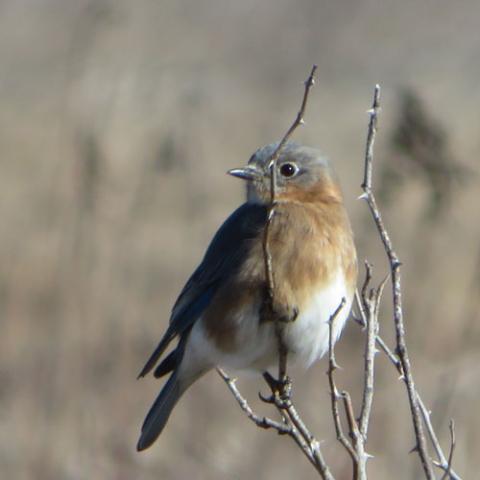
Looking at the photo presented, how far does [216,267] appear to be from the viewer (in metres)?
6.05

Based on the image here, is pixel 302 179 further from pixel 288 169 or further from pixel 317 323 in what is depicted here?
pixel 317 323

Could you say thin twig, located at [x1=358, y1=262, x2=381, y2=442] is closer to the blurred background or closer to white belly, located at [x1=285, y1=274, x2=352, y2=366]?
the blurred background

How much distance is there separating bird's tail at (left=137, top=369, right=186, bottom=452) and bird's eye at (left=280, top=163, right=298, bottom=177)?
96cm

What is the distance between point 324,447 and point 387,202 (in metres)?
2.66

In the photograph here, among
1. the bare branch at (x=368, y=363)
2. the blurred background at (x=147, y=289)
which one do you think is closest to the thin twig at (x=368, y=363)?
the bare branch at (x=368, y=363)

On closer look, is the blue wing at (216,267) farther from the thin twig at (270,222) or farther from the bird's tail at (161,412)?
the thin twig at (270,222)

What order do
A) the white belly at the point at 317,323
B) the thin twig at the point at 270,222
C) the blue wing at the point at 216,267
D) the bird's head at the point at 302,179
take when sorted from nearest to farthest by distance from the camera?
the thin twig at the point at 270,222 < the white belly at the point at 317,323 < the blue wing at the point at 216,267 < the bird's head at the point at 302,179

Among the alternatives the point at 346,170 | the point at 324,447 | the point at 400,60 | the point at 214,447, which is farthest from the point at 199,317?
the point at 400,60

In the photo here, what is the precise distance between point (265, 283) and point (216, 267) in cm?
47

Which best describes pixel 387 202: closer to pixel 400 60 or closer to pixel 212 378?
pixel 212 378

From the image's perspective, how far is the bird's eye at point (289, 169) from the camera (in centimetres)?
624

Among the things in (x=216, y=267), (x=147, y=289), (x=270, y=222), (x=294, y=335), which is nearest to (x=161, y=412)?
(x=216, y=267)

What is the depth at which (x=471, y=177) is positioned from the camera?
582 centimetres

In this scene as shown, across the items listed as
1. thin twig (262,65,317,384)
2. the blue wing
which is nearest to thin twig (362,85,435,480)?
thin twig (262,65,317,384)
